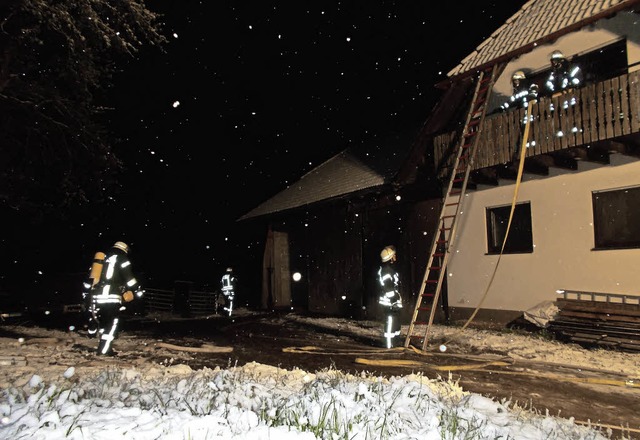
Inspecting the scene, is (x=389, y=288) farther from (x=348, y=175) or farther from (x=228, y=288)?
(x=228, y=288)

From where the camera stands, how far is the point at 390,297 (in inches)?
335

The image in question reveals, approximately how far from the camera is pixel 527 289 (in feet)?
34.6

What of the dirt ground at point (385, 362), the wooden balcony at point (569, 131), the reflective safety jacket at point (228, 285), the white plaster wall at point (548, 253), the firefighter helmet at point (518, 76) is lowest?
the dirt ground at point (385, 362)

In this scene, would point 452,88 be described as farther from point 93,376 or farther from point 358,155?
point 93,376

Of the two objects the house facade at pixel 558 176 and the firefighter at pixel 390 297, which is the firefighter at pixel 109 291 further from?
the house facade at pixel 558 176

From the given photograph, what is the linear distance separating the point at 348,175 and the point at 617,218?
28.9ft

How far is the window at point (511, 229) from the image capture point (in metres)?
10.9

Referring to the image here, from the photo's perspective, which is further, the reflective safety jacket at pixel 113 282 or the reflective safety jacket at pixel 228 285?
the reflective safety jacket at pixel 228 285

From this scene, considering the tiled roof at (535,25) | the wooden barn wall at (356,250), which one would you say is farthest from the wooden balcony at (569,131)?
the wooden barn wall at (356,250)

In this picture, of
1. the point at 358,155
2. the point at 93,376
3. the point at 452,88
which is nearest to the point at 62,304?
the point at 358,155

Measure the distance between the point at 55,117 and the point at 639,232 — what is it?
44.6ft

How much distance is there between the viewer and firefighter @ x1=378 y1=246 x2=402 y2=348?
27.9 ft

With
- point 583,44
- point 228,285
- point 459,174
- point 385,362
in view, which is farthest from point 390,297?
point 228,285

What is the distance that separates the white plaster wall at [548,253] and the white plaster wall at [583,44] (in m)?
2.25
